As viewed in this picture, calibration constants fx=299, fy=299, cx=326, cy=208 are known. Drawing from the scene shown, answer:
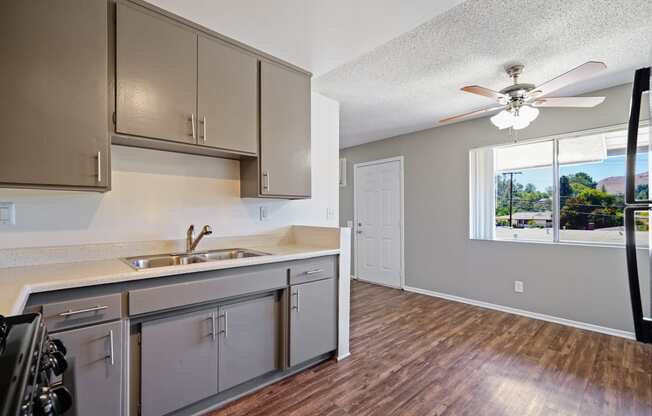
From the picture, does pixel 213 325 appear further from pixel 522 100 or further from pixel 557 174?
pixel 557 174

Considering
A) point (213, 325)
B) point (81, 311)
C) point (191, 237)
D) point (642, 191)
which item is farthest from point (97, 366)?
point (642, 191)

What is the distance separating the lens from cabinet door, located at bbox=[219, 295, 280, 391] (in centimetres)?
183

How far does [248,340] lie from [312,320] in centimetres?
50

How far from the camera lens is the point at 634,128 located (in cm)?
145

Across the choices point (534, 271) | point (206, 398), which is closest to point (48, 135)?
point (206, 398)

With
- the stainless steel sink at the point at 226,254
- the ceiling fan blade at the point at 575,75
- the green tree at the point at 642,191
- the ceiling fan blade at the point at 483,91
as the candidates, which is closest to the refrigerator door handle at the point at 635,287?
the green tree at the point at 642,191

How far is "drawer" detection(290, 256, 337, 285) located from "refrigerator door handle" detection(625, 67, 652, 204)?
176 centimetres

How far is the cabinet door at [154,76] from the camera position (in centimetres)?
167

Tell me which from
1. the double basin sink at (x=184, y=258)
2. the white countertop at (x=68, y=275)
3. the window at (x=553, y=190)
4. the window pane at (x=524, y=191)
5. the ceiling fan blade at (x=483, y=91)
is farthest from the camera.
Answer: the window pane at (x=524, y=191)

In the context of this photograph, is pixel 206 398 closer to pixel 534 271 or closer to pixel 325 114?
pixel 325 114

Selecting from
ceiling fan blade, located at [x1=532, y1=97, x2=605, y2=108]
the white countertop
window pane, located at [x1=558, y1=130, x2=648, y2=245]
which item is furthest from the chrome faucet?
window pane, located at [x1=558, y1=130, x2=648, y2=245]

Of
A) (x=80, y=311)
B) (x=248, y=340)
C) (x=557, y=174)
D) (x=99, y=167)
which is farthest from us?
(x=557, y=174)

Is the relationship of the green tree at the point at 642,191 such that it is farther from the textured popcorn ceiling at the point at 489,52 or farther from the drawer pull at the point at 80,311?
the drawer pull at the point at 80,311

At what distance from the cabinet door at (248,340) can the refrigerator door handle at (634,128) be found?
2064 millimetres
